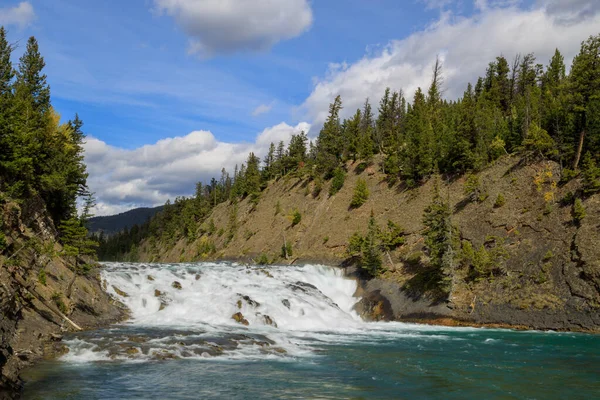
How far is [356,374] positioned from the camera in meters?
17.3

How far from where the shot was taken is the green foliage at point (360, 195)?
64.0m

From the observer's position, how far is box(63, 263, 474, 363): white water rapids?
20.2m

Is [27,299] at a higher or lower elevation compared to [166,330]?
higher

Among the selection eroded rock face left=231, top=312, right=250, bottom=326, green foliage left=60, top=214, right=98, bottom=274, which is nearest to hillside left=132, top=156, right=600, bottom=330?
eroded rock face left=231, top=312, right=250, bottom=326

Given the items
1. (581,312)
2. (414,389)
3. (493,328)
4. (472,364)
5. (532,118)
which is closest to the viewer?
(414,389)

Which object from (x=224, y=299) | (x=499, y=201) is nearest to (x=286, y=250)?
(x=224, y=299)

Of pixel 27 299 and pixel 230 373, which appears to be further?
pixel 27 299

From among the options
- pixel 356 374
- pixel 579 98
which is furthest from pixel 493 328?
pixel 579 98

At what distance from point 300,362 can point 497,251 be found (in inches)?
955

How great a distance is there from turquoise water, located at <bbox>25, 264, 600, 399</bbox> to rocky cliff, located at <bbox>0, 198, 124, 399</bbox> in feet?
3.68

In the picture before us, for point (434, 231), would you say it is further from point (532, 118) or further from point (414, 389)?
point (532, 118)

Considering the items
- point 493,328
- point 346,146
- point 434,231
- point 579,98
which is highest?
point 346,146

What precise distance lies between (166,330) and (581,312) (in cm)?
2899

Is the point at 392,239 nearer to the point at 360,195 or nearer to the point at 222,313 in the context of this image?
the point at 360,195
